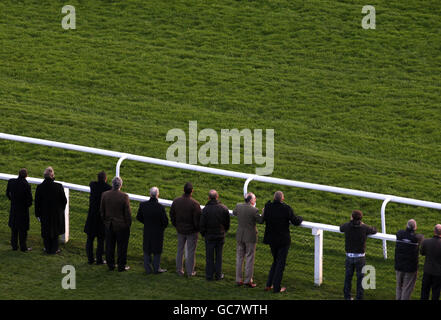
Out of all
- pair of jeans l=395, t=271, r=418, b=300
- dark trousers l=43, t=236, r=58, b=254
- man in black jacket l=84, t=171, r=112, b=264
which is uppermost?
man in black jacket l=84, t=171, r=112, b=264

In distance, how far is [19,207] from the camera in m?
10.9

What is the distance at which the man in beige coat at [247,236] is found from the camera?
10.2 meters

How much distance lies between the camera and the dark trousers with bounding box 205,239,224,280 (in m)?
10.3

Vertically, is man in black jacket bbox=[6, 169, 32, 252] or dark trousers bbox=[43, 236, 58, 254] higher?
man in black jacket bbox=[6, 169, 32, 252]

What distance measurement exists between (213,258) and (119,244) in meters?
1.20

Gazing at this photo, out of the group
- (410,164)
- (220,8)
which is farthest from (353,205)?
(220,8)

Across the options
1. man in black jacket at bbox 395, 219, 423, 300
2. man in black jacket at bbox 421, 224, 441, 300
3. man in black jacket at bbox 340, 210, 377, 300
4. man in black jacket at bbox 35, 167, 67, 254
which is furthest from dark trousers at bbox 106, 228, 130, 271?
man in black jacket at bbox 421, 224, 441, 300

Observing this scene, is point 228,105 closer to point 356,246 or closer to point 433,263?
point 356,246

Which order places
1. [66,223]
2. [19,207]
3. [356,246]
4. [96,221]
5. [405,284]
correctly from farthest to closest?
[66,223], [19,207], [96,221], [356,246], [405,284]

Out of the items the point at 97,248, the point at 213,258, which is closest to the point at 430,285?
the point at 213,258

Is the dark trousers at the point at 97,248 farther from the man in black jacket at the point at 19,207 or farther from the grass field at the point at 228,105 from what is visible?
the man in black jacket at the point at 19,207

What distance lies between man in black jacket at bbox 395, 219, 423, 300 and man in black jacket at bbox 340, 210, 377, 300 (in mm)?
358

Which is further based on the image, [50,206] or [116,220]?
[50,206]

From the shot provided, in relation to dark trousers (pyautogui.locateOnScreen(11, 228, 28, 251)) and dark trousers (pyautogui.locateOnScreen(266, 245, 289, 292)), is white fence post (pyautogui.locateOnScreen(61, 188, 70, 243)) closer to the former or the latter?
dark trousers (pyautogui.locateOnScreen(11, 228, 28, 251))
